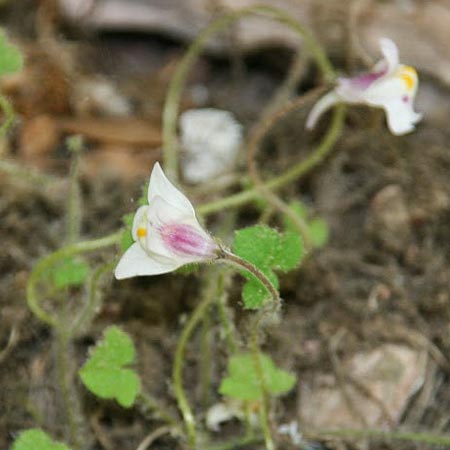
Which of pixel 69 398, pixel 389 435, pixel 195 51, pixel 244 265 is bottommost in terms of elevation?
pixel 69 398

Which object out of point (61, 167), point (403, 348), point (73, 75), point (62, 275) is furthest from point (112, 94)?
point (403, 348)

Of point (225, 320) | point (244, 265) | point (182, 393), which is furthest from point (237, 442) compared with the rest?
point (244, 265)

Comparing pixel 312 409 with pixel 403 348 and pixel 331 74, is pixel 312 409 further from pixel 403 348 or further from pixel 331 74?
pixel 331 74

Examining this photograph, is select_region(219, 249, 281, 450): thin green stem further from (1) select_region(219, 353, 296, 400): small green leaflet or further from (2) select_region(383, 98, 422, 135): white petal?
(2) select_region(383, 98, 422, 135): white petal

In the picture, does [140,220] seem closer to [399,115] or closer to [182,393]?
[182,393]

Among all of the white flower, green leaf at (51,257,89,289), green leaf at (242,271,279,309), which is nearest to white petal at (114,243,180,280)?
green leaf at (242,271,279,309)

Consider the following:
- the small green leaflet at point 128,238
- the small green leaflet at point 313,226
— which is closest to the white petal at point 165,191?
the small green leaflet at point 128,238
